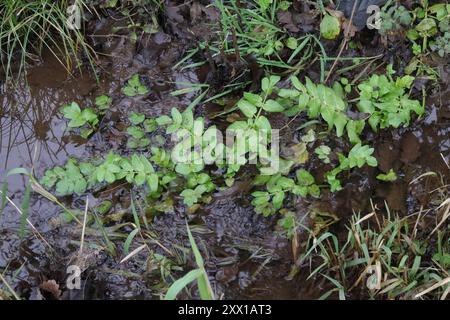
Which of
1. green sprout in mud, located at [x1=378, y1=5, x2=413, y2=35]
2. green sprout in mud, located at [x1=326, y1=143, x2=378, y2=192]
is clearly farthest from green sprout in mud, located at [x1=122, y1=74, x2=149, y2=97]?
green sprout in mud, located at [x1=378, y1=5, x2=413, y2=35]

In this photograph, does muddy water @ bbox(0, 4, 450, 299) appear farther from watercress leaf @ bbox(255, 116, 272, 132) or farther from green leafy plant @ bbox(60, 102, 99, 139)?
watercress leaf @ bbox(255, 116, 272, 132)

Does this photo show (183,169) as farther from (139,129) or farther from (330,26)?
(330,26)

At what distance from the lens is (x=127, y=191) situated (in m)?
2.60

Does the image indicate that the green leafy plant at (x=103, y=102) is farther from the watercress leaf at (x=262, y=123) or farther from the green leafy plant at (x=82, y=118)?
the watercress leaf at (x=262, y=123)

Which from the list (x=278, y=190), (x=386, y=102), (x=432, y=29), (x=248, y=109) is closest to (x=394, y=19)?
(x=432, y=29)

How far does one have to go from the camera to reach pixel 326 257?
2312mm

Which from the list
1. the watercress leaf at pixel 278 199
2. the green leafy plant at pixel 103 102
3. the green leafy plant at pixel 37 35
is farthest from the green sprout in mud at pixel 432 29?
the green leafy plant at pixel 37 35

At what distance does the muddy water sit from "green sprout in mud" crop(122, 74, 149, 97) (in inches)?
1.3

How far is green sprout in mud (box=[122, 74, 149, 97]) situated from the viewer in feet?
9.62

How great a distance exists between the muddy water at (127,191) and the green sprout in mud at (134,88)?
33 millimetres

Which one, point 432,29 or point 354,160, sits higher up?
point 432,29

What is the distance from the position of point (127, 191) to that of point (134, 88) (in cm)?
63

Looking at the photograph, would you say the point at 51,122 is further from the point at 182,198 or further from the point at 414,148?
the point at 414,148

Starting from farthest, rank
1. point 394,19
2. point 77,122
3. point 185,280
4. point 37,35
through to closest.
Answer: point 37,35
point 394,19
point 77,122
point 185,280
